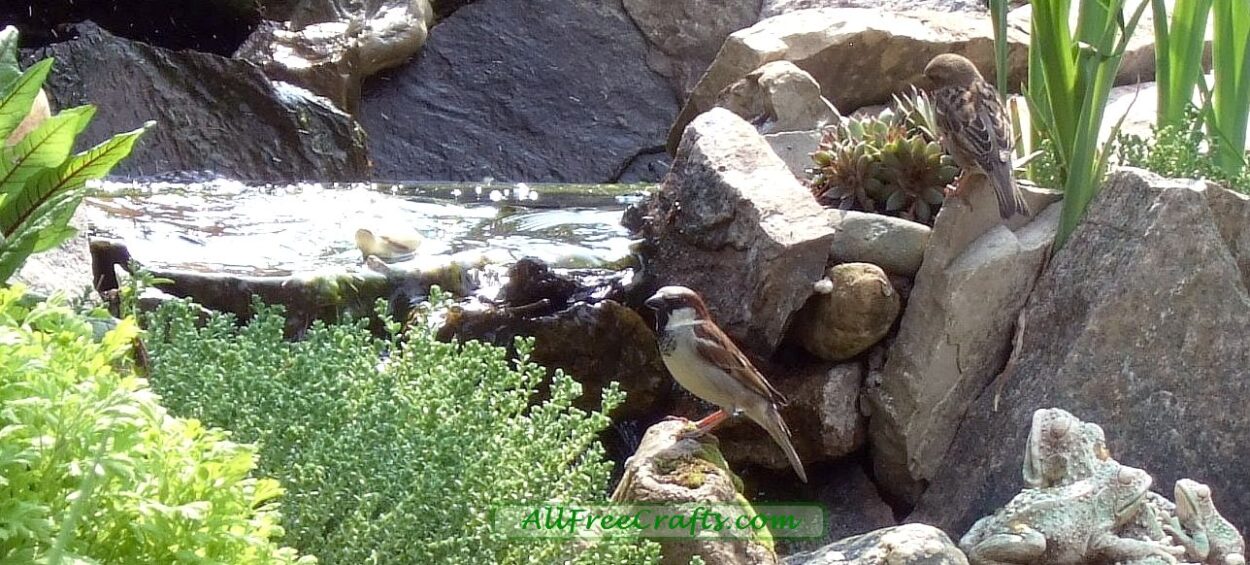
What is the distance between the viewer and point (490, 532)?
235cm

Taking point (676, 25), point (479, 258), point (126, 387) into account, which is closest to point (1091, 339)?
point (479, 258)

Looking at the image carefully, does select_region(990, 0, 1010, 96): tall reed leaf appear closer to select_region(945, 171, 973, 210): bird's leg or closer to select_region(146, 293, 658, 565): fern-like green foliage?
select_region(945, 171, 973, 210): bird's leg

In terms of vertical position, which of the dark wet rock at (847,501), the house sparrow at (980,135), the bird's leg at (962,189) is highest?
the house sparrow at (980,135)

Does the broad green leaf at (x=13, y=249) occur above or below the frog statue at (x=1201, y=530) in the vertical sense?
above

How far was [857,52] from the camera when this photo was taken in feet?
25.4

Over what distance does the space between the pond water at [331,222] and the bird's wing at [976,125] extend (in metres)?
1.61

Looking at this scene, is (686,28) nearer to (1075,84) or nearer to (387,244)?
(387,244)

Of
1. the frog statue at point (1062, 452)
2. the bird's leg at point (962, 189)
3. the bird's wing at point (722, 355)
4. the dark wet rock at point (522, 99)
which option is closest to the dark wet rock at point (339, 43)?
the dark wet rock at point (522, 99)

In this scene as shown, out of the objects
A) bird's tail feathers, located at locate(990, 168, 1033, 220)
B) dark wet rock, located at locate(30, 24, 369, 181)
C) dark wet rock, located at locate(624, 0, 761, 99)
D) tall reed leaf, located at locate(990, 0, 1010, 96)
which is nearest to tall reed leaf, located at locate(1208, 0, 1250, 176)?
tall reed leaf, located at locate(990, 0, 1010, 96)

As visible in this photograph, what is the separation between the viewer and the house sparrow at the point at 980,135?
4.60 metres

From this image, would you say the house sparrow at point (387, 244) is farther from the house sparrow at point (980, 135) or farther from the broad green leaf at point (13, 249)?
the broad green leaf at point (13, 249)

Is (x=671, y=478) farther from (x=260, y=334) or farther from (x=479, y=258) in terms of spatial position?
(x=479, y=258)

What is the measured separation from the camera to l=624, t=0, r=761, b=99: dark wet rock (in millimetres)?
11820

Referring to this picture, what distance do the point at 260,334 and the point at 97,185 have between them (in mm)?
5492
